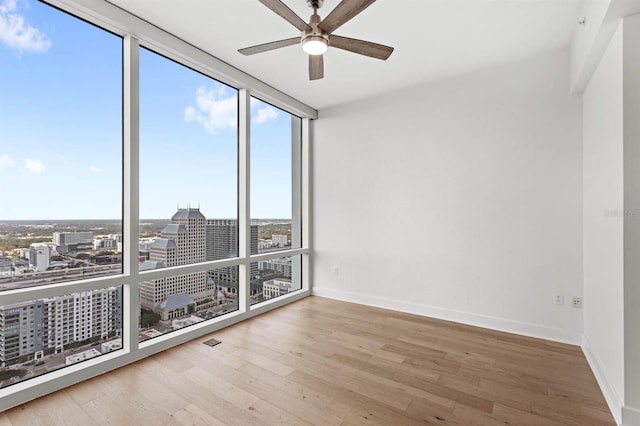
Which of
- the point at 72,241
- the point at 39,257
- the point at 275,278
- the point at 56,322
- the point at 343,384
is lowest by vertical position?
the point at 343,384

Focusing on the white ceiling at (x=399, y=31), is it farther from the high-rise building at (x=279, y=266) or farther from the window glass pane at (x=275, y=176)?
the high-rise building at (x=279, y=266)

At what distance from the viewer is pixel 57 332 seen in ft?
7.42

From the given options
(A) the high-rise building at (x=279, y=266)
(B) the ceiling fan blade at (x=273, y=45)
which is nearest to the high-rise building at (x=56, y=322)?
(A) the high-rise building at (x=279, y=266)

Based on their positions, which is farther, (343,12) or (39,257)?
(39,257)

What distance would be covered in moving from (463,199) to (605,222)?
1.38m

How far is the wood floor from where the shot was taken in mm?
1891

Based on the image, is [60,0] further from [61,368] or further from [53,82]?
[61,368]

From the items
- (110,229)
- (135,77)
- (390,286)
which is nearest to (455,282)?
(390,286)

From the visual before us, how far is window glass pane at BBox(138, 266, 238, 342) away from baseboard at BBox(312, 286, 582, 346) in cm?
158

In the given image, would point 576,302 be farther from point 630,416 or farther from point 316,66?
point 316,66

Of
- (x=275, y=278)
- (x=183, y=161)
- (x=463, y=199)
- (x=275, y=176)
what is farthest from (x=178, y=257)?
(x=463, y=199)

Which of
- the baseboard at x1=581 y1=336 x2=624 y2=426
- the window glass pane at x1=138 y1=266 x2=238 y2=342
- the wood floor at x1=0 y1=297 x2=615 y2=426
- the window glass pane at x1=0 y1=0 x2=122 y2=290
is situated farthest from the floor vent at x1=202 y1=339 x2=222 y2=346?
the baseboard at x1=581 y1=336 x2=624 y2=426

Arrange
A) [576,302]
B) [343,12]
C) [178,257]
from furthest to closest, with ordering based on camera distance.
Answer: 1. [178,257]
2. [576,302]
3. [343,12]

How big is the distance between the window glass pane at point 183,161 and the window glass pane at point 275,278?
529mm
